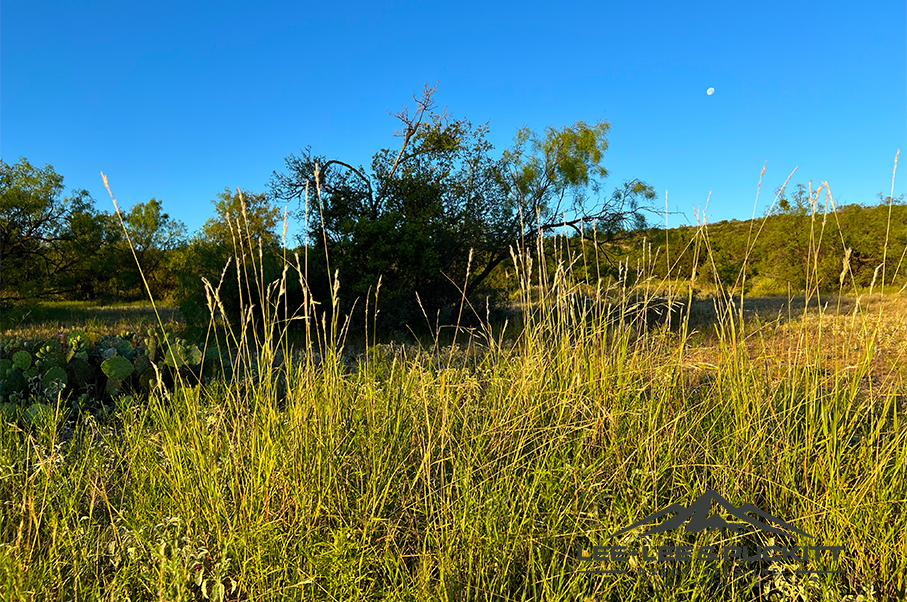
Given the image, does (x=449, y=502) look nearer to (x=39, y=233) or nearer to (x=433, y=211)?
(x=433, y=211)

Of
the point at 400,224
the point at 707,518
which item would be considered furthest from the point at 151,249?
the point at 707,518

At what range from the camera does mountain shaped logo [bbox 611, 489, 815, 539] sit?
1608 mm

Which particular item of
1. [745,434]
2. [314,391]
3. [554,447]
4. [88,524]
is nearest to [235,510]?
[314,391]

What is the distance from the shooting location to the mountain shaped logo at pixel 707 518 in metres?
1.61

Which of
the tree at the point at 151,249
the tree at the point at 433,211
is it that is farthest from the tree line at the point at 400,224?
the tree at the point at 151,249

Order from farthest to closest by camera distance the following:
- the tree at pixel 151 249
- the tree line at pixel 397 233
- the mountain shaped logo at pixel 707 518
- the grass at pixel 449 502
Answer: the tree at pixel 151 249
the tree line at pixel 397 233
the mountain shaped logo at pixel 707 518
the grass at pixel 449 502

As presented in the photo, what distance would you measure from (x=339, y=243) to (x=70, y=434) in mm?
4016

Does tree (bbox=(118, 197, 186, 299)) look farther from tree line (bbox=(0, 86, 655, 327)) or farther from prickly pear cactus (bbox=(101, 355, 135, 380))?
prickly pear cactus (bbox=(101, 355, 135, 380))

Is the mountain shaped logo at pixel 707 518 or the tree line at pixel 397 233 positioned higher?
the tree line at pixel 397 233

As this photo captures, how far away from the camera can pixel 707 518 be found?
1676 mm

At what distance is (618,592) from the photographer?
1.46 meters

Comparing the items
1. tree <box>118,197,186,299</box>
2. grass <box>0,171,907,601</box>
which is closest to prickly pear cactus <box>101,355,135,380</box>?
grass <box>0,171,907,601</box>

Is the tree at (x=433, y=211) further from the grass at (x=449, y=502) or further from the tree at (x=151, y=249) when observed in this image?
the tree at (x=151, y=249)

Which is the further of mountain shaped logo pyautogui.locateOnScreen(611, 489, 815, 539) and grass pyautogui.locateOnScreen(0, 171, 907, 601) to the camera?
mountain shaped logo pyautogui.locateOnScreen(611, 489, 815, 539)
